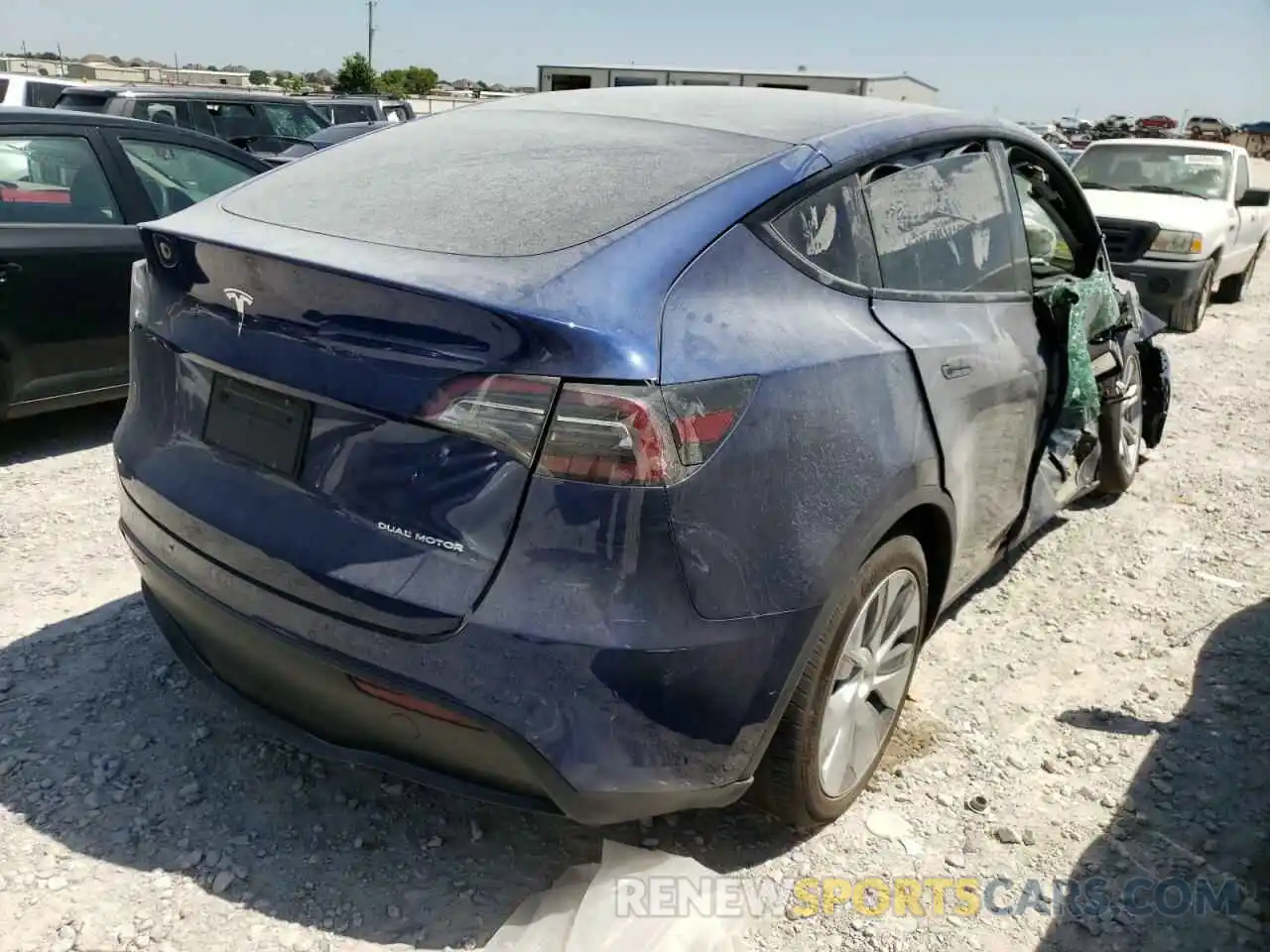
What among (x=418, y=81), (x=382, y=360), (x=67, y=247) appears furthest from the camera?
(x=418, y=81)

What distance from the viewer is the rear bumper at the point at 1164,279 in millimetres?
8836

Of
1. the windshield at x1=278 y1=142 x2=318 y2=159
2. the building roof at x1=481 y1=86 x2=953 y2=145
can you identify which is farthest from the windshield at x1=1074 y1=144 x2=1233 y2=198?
the windshield at x1=278 y1=142 x2=318 y2=159

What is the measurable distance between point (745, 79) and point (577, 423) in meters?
35.0

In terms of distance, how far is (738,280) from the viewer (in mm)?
2125

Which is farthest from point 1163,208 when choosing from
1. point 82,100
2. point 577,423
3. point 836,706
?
point 82,100

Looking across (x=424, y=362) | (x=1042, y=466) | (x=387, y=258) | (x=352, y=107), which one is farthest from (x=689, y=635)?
(x=352, y=107)

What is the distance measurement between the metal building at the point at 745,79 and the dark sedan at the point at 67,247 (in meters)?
26.5

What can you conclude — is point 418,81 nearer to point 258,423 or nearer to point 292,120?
point 292,120

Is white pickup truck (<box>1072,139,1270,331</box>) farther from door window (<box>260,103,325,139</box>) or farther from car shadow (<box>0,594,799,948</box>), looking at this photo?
door window (<box>260,103,325,139</box>)

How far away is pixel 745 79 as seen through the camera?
34094 millimetres

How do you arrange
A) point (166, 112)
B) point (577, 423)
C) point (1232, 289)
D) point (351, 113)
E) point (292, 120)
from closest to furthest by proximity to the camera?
point (577, 423)
point (166, 112)
point (1232, 289)
point (292, 120)
point (351, 113)

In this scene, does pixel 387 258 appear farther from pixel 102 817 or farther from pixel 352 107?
pixel 352 107

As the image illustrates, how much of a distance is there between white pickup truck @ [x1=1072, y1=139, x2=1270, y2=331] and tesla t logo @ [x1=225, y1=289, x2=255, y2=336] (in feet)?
26.3

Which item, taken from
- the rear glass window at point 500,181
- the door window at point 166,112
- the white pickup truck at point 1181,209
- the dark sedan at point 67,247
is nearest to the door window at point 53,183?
the dark sedan at point 67,247
